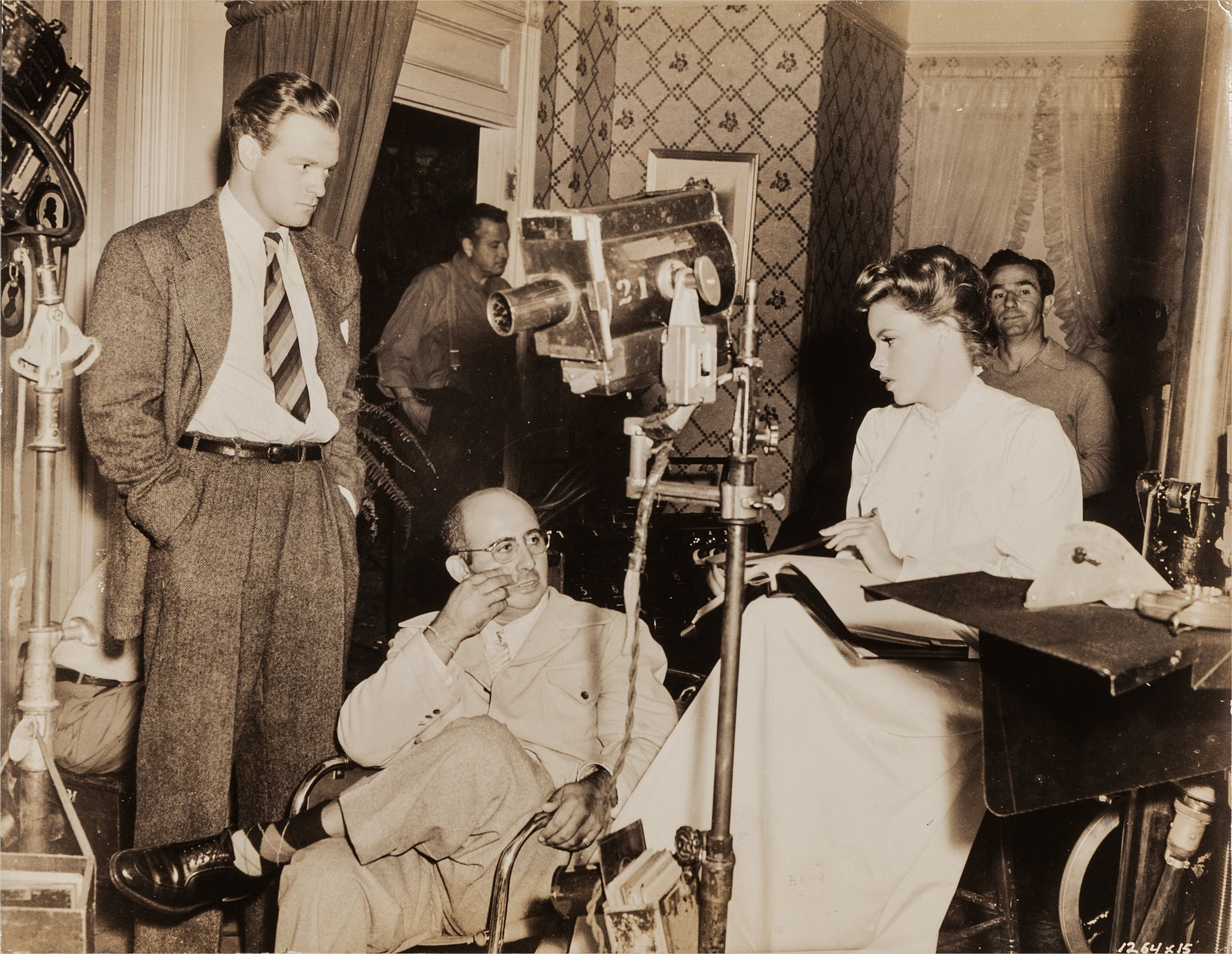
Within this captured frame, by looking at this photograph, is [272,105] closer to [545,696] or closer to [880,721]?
[545,696]

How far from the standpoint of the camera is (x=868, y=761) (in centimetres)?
182

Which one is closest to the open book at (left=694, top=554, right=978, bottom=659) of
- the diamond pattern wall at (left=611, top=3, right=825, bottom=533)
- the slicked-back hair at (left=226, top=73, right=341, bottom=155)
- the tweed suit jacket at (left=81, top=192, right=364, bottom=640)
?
the tweed suit jacket at (left=81, top=192, right=364, bottom=640)

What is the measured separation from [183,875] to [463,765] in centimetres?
58

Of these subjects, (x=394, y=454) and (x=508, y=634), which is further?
(x=394, y=454)

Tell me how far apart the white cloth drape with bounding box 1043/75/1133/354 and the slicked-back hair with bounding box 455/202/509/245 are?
10.2 feet

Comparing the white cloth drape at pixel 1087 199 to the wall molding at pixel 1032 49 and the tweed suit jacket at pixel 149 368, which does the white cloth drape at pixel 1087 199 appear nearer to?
the wall molding at pixel 1032 49

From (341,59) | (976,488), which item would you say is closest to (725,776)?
(976,488)

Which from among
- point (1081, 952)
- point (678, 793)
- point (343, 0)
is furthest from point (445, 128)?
point (1081, 952)

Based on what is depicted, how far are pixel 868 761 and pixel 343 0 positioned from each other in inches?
100

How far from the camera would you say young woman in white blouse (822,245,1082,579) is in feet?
6.52

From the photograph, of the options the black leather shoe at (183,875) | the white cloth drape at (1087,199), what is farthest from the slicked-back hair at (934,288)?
the white cloth drape at (1087,199)

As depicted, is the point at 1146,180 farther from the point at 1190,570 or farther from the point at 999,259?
the point at 1190,570

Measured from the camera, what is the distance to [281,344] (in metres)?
2.15

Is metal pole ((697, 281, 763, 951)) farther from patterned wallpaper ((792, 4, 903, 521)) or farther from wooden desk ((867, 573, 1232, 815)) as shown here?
patterned wallpaper ((792, 4, 903, 521))
